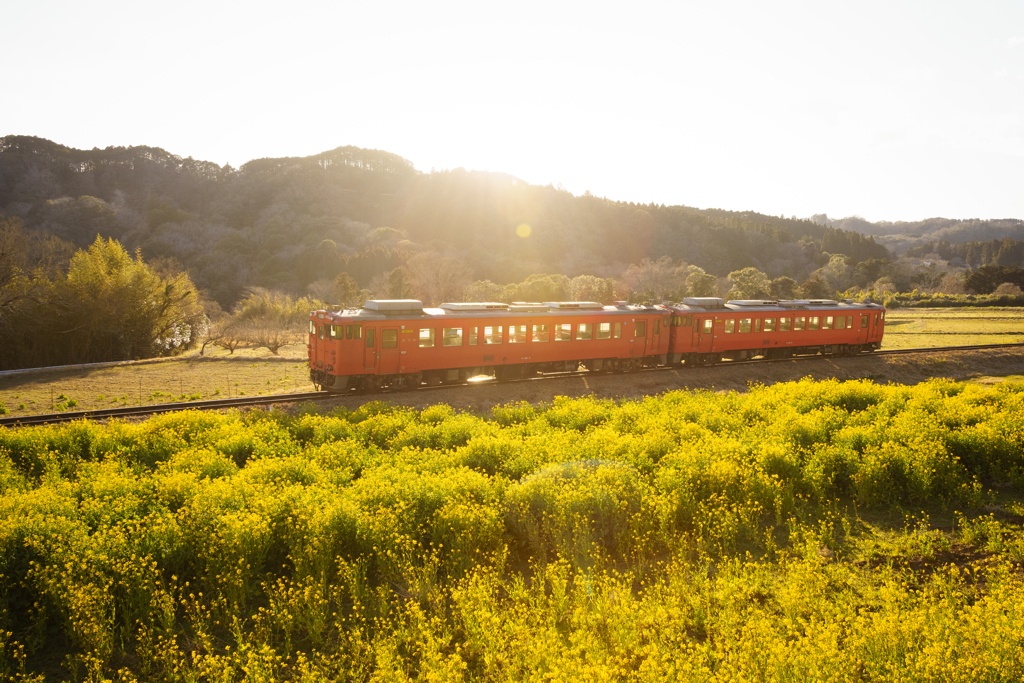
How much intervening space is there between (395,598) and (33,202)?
3660 inches

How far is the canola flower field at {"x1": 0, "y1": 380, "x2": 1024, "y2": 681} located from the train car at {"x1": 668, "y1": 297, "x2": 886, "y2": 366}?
14437mm

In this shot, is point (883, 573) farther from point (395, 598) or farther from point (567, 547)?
point (395, 598)

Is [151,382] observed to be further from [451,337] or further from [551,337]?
[551,337]

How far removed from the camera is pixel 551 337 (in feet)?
76.3

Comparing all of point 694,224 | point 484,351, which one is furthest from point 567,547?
point 694,224

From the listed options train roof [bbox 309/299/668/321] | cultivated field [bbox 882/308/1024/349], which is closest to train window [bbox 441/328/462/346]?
train roof [bbox 309/299/668/321]

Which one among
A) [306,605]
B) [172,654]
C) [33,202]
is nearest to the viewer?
[172,654]

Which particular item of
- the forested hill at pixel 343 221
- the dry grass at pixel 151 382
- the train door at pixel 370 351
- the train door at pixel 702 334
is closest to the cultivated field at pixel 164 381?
the dry grass at pixel 151 382

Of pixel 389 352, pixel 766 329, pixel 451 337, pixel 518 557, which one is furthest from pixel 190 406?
pixel 766 329

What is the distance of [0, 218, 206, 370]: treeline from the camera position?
93.6 feet

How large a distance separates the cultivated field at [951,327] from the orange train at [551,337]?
1199 centimetres

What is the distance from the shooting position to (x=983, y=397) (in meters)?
17.3

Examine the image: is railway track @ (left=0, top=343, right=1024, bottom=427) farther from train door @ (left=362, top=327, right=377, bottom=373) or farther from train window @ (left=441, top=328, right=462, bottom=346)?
train window @ (left=441, top=328, right=462, bottom=346)

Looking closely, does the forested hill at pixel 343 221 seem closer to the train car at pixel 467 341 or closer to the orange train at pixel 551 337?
the orange train at pixel 551 337
